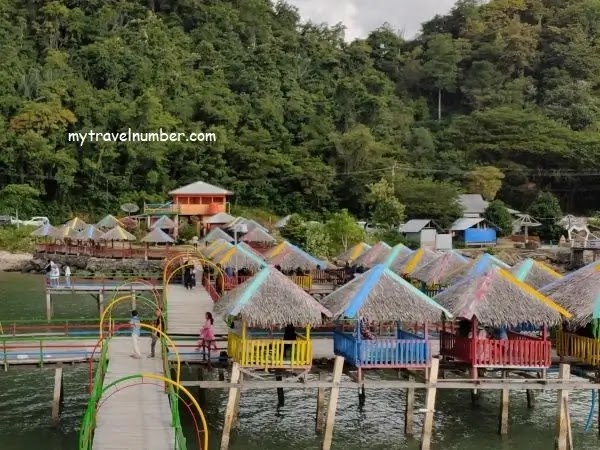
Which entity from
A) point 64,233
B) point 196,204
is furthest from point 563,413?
point 196,204

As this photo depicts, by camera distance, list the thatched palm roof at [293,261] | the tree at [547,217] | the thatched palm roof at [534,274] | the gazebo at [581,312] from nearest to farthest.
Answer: the gazebo at [581,312], the thatched palm roof at [534,274], the thatched palm roof at [293,261], the tree at [547,217]

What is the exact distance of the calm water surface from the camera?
70.2ft

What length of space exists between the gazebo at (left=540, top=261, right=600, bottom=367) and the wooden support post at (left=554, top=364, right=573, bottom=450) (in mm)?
934

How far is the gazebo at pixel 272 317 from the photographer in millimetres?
19219

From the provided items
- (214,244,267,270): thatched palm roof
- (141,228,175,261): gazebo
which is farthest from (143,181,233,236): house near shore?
(214,244,267,270): thatched palm roof

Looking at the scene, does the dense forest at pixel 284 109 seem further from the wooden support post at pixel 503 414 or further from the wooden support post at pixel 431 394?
the wooden support post at pixel 431 394

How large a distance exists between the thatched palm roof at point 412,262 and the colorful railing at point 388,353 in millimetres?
12523

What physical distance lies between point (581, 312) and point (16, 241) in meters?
54.2

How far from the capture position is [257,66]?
95000 millimetres

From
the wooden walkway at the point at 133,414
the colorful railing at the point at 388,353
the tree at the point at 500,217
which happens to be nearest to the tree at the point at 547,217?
the tree at the point at 500,217

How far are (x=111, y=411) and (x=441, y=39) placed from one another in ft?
327

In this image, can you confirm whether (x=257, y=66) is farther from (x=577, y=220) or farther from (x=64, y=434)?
(x=64, y=434)

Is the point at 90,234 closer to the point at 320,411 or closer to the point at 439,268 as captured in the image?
the point at 439,268

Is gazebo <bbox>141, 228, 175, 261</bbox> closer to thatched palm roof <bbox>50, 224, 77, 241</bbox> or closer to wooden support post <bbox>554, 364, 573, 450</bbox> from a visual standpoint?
thatched palm roof <bbox>50, 224, 77, 241</bbox>
